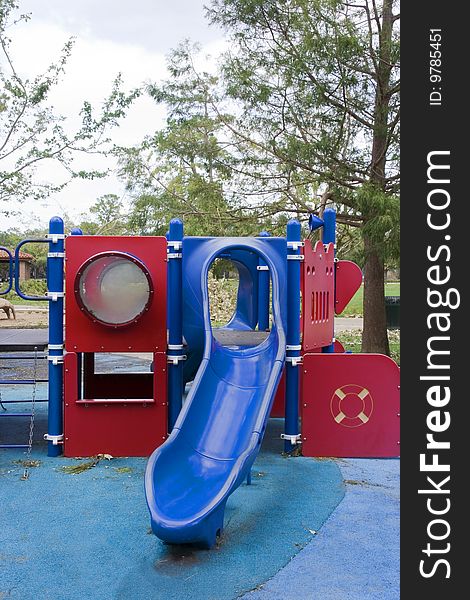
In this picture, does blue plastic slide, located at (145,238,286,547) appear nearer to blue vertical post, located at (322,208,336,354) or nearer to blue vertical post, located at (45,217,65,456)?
blue vertical post, located at (45,217,65,456)

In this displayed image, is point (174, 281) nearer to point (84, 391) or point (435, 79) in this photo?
point (84, 391)

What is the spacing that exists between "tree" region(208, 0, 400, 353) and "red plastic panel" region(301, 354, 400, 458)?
380 cm

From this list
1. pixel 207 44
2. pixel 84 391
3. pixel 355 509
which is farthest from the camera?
pixel 207 44

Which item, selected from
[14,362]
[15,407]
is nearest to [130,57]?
[14,362]

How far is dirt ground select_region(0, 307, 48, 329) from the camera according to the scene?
20203mm

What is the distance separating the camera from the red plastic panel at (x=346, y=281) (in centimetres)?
782

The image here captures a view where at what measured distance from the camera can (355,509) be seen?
4.72 meters

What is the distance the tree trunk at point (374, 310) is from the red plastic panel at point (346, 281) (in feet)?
14.3

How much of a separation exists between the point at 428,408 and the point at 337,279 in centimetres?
551

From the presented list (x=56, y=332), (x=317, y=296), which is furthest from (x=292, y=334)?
(x=56, y=332)

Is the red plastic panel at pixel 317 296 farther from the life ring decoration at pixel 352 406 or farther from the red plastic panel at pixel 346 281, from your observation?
the life ring decoration at pixel 352 406

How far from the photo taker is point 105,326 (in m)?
5.97

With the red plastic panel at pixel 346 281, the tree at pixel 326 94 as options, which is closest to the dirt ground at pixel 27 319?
the tree at pixel 326 94

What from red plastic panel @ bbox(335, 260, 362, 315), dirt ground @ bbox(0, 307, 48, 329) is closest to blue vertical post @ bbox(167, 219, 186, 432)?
red plastic panel @ bbox(335, 260, 362, 315)
